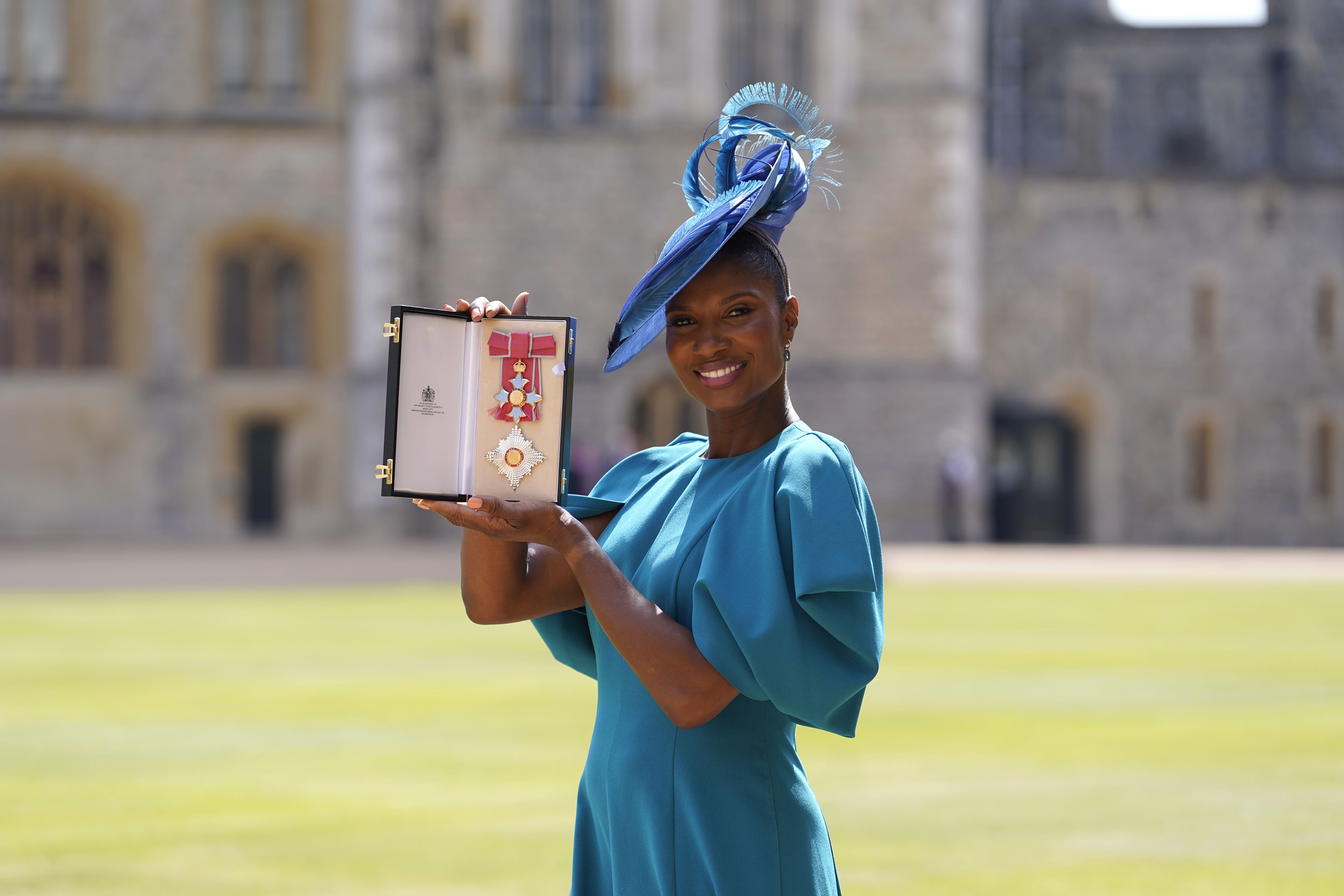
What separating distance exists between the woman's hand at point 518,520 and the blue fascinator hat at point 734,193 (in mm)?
251

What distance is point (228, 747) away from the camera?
8.04 metres

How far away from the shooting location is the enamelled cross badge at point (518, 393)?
244 cm

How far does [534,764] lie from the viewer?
755 cm

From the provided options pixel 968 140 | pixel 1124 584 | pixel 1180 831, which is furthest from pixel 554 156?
pixel 1180 831

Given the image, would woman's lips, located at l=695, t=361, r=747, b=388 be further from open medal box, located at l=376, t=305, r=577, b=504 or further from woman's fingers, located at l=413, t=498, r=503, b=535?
woman's fingers, located at l=413, t=498, r=503, b=535

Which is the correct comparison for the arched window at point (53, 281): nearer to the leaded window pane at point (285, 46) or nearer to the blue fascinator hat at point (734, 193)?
the leaded window pane at point (285, 46)

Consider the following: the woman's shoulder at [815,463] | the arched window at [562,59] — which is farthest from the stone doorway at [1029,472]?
the woman's shoulder at [815,463]

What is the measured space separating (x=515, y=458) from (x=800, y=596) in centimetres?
44

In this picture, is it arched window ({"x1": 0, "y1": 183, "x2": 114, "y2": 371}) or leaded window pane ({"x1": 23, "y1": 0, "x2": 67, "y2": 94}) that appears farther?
leaded window pane ({"x1": 23, "y1": 0, "x2": 67, "y2": 94})

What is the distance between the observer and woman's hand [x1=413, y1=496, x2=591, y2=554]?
94.7 inches

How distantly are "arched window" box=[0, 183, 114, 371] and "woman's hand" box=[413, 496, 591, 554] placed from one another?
28.3 meters

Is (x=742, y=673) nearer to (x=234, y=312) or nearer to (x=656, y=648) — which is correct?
(x=656, y=648)

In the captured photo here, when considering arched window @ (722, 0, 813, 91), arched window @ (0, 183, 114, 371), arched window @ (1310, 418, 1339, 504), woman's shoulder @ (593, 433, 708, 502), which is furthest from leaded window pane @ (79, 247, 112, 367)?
woman's shoulder @ (593, 433, 708, 502)

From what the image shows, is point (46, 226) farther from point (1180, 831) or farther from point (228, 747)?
point (1180, 831)
